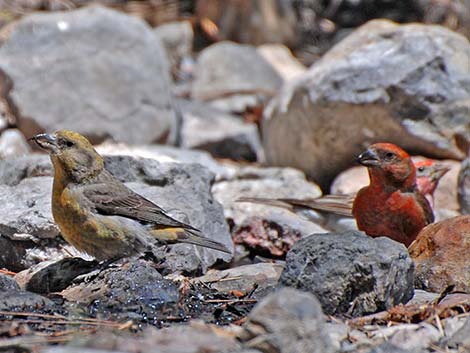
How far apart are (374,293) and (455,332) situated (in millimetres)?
413

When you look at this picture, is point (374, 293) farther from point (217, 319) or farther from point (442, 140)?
point (442, 140)

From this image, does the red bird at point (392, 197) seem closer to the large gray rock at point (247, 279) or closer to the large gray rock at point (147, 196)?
the large gray rock at point (147, 196)

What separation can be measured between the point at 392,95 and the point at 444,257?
3082 mm

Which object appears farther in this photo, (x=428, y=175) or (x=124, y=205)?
(x=428, y=175)

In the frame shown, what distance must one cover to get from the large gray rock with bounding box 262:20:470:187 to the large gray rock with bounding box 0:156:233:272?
197cm

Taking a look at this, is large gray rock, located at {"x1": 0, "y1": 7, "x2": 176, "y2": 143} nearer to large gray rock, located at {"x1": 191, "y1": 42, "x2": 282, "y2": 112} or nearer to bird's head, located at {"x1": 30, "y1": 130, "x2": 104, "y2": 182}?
large gray rock, located at {"x1": 191, "y1": 42, "x2": 282, "y2": 112}

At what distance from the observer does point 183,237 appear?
19.2ft

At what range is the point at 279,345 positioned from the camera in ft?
12.5

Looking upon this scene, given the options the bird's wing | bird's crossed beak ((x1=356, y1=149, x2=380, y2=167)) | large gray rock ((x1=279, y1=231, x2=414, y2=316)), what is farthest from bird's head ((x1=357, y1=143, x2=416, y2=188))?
large gray rock ((x1=279, y1=231, x2=414, y2=316))

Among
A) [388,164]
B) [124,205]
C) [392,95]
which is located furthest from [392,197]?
[124,205]

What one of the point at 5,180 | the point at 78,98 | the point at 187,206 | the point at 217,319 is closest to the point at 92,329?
the point at 217,319

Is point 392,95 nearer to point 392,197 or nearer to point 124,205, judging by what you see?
point 392,197

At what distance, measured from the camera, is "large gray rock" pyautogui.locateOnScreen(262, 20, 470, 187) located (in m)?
8.32

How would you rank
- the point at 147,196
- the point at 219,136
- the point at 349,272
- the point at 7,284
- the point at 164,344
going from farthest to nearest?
the point at 219,136
the point at 147,196
the point at 7,284
the point at 349,272
the point at 164,344
